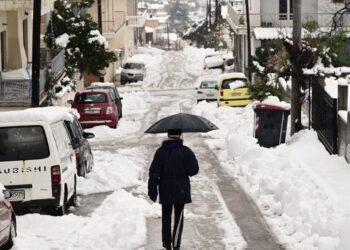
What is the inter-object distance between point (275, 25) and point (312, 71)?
27.6 metres

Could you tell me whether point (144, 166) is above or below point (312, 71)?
below

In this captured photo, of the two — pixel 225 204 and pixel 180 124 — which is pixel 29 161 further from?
pixel 225 204

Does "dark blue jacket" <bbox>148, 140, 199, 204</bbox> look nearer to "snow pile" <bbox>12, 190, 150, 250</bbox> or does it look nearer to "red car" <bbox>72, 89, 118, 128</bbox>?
"snow pile" <bbox>12, 190, 150, 250</bbox>

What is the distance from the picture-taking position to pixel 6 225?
11742 mm

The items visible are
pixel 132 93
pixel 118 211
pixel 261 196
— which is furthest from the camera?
pixel 132 93

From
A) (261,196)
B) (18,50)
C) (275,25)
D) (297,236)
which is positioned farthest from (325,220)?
(275,25)

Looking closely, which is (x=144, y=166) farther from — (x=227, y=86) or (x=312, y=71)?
(x=227, y=86)

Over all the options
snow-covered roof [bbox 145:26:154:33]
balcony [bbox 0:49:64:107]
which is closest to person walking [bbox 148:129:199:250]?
balcony [bbox 0:49:64:107]

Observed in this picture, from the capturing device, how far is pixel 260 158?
63.8 ft

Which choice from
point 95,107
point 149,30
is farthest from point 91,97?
point 149,30

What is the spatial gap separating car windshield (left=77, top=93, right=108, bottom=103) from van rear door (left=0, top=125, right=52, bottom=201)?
60.4ft

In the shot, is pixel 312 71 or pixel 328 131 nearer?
pixel 328 131

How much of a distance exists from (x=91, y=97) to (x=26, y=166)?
1866cm

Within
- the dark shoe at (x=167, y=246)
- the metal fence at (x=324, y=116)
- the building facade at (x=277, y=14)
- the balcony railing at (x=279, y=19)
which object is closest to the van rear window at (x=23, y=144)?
the dark shoe at (x=167, y=246)
